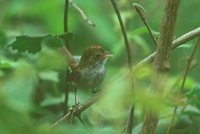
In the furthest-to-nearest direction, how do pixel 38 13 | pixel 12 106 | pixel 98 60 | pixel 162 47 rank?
pixel 38 13 < pixel 98 60 < pixel 162 47 < pixel 12 106

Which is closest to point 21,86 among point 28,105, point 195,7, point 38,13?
point 28,105

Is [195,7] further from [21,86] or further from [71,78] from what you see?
[21,86]

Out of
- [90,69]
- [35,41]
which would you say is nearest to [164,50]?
[35,41]

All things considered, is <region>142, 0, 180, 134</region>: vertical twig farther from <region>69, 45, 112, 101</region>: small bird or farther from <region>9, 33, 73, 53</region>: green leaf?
<region>69, 45, 112, 101</region>: small bird

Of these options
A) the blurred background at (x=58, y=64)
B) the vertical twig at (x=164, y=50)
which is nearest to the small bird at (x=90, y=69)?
the blurred background at (x=58, y=64)

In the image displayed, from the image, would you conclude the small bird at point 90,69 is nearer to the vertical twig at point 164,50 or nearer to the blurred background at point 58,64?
the blurred background at point 58,64

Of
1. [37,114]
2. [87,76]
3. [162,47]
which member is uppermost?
[162,47]

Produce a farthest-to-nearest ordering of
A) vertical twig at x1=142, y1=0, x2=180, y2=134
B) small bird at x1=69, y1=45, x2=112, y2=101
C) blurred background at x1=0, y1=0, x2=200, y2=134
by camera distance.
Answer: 1. small bird at x1=69, y1=45, x2=112, y2=101
2. vertical twig at x1=142, y1=0, x2=180, y2=134
3. blurred background at x1=0, y1=0, x2=200, y2=134

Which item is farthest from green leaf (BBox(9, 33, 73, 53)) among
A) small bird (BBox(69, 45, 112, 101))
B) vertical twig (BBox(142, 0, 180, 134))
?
small bird (BBox(69, 45, 112, 101))
